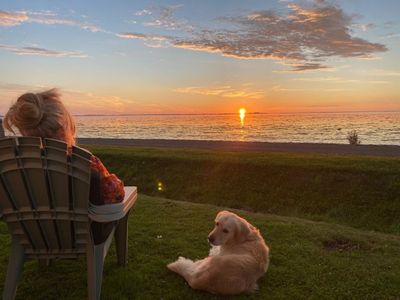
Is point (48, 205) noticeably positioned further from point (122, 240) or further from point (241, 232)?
A: point (241, 232)

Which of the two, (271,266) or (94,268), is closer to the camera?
(94,268)

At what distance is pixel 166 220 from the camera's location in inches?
290

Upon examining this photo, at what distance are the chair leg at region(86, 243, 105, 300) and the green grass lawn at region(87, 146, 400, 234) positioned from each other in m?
7.40

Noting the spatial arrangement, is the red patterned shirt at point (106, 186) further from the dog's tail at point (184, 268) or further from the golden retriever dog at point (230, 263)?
the dog's tail at point (184, 268)

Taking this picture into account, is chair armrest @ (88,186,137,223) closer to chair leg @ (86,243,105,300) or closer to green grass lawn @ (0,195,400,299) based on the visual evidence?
chair leg @ (86,243,105,300)

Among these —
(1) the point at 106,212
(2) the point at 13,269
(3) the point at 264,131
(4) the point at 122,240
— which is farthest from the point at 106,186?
(3) the point at 264,131

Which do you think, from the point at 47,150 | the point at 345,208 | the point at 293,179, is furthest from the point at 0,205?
the point at 293,179

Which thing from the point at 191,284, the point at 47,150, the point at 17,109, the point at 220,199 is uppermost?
the point at 17,109

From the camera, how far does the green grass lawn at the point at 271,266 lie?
14.5 ft

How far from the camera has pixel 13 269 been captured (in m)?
3.70

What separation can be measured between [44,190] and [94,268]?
88 centimetres

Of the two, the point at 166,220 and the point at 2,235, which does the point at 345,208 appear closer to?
the point at 166,220

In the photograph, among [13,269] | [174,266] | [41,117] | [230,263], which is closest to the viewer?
[41,117]

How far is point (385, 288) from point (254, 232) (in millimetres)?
1739
